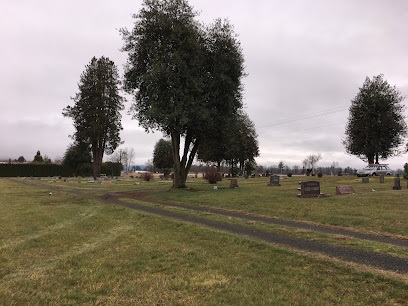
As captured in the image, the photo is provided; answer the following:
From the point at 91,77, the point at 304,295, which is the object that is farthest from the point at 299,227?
the point at 91,77

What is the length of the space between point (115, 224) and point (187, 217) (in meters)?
3.21

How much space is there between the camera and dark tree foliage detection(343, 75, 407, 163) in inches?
1838

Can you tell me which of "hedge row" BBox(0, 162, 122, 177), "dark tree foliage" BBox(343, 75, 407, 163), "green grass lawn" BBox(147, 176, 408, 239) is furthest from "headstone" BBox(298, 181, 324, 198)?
"hedge row" BBox(0, 162, 122, 177)

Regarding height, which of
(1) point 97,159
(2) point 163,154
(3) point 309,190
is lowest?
(3) point 309,190

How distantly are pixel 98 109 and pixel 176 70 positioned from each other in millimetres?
33144

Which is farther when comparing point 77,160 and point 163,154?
point 163,154

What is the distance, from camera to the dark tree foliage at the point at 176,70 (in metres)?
22.2

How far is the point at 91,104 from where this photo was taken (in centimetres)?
5094

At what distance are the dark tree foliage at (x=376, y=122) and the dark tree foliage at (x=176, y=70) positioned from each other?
3306cm

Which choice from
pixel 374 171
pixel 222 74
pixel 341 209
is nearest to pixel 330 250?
pixel 341 209

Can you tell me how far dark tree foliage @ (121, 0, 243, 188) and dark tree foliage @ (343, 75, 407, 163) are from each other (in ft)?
108

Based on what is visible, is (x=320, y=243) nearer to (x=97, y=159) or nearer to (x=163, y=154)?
(x=97, y=159)

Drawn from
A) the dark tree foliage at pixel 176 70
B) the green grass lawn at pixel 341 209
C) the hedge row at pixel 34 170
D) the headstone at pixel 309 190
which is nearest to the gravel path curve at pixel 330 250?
the green grass lawn at pixel 341 209

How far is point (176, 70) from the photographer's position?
23.1 m
